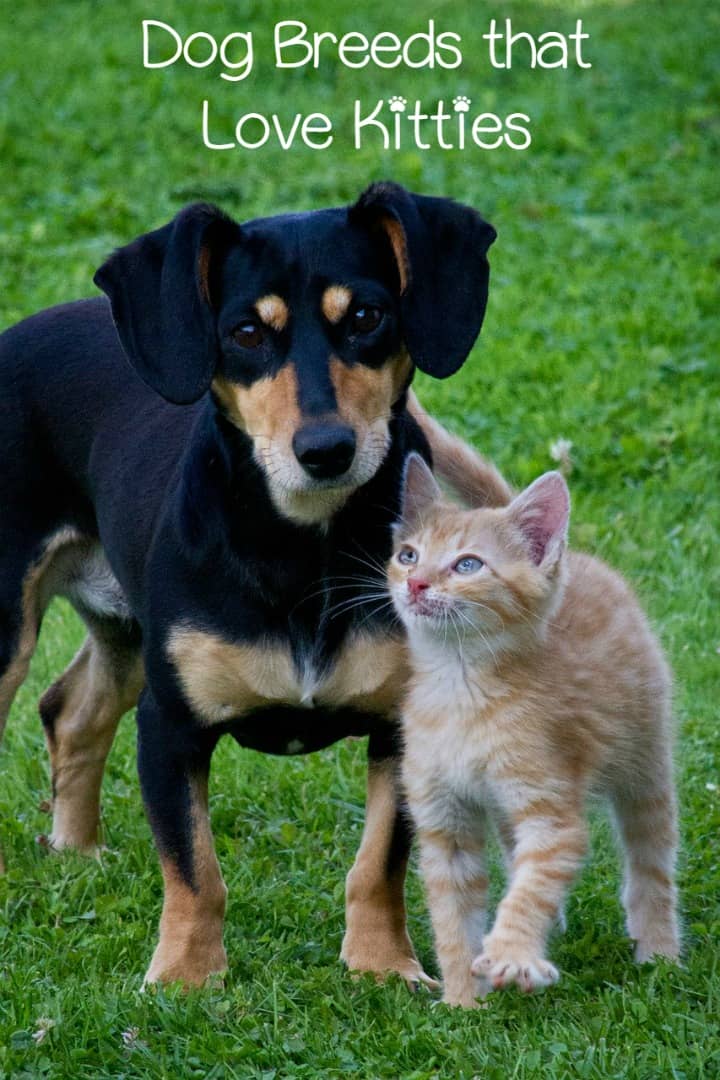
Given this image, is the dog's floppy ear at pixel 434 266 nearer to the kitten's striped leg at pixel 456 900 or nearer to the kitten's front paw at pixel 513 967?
the kitten's striped leg at pixel 456 900

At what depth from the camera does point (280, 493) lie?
14.7 ft

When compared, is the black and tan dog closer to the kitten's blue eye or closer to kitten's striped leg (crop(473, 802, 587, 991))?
the kitten's blue eye

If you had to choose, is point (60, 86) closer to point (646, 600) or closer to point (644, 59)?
point (644, 59)

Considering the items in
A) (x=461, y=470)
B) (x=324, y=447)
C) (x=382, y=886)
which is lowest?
(x=382, y=886)

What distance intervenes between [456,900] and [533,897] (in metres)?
0.41

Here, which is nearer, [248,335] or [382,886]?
[248,335]

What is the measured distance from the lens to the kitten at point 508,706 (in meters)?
4.20

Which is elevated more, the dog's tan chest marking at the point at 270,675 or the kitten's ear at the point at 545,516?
the kitten's ear at the point at 545,516

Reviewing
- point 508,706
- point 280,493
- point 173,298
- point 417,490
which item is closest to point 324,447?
point 280,493

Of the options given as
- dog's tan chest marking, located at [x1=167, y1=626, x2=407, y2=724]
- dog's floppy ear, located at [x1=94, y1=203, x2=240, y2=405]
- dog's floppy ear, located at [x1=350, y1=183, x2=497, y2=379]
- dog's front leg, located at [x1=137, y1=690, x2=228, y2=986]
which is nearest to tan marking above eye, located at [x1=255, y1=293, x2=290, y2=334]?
dog's floppy ear, located at [x1=94, y1=203, x2=240, y2=405]

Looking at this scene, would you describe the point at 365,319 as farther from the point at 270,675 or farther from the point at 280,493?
the point at 270,675

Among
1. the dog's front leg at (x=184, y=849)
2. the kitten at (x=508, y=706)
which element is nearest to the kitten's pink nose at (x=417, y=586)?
the kitten at (x=508, y=706)

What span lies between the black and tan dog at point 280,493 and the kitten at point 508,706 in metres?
0.23

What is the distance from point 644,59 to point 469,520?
10.9 meters
